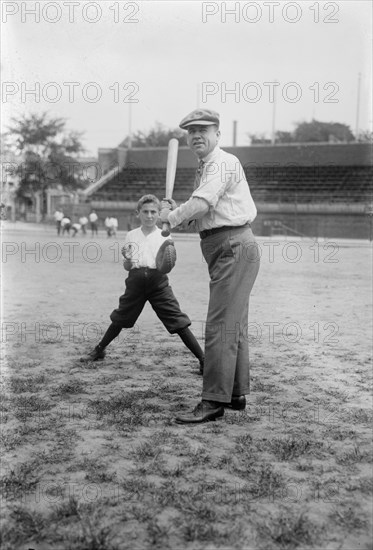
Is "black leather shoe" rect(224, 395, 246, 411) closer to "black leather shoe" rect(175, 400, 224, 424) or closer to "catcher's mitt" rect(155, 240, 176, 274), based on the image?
"black leather shoe" rect(175, 400, 224, 424)

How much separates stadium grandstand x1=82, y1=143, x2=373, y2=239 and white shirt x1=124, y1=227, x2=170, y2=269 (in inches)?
1205

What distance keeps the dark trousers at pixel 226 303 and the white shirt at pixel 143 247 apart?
53.0 inches

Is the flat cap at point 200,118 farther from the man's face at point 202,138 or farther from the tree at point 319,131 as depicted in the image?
the tree at point 319,131

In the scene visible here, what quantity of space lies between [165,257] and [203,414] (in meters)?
1.69

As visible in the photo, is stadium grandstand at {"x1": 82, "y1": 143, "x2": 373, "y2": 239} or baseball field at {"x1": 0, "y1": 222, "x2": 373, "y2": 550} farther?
stadium grandstand at {"x1": 82, "y1": 143, "x2": 373, "y2": 239}

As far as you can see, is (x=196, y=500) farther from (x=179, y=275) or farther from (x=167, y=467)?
(x=179, y=275)

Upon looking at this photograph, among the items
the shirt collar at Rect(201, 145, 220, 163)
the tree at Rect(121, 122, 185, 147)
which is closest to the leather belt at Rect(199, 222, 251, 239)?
the shirt collar at Rect(201, 145, 220, 163)

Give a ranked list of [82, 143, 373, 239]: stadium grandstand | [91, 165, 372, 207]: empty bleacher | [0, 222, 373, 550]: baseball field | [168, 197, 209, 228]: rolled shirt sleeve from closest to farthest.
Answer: [0, 222, 373, 550]: baseball field, [168, 197, 209, 228]: rolled shirt sleeve, [82, 143, 373, 239]: stadium grandstand, [91, 165, 372, 207]: empty bleacher

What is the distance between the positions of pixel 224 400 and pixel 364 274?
1170cm

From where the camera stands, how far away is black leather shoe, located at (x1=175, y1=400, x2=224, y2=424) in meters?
4.02

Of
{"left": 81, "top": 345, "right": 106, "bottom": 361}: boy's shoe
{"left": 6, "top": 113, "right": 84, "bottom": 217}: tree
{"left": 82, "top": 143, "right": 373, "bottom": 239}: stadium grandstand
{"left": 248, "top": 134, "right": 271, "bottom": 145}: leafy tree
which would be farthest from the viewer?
{"left": 248, "top": 134, "right": 271, "bottom": 145}: leafy tree

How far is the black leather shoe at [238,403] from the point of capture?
4379 mm

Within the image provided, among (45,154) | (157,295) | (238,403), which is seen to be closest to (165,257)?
(157,295)

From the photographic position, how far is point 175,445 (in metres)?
3.61
